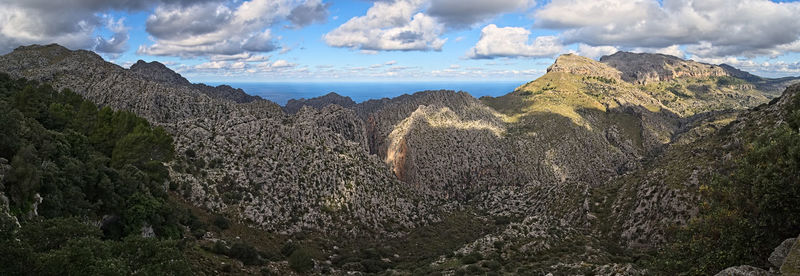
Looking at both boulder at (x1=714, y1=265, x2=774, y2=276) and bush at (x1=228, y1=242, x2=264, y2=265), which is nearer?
boulder at (x1=714, y1=265, x2=774, y2=276)

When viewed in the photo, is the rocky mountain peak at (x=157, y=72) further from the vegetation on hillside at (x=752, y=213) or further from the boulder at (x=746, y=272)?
the boulder at (x=746, y=272)

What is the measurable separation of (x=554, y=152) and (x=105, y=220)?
144 meters

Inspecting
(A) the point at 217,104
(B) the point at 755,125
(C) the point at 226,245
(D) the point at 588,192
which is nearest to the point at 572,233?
(D) the point at 588,192

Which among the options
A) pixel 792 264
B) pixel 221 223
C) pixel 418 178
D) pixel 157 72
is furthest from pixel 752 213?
pixel 157 72

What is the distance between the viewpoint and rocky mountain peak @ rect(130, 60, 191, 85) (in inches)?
6837

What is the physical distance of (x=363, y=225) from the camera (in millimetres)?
75562

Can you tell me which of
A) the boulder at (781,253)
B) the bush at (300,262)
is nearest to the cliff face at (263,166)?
the bush at (300,262)

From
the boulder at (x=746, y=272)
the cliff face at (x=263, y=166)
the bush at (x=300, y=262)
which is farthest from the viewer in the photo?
the cliff face at (x=263, y=166)

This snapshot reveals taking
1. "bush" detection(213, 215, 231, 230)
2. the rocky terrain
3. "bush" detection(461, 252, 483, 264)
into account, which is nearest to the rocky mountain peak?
the rocky terrain

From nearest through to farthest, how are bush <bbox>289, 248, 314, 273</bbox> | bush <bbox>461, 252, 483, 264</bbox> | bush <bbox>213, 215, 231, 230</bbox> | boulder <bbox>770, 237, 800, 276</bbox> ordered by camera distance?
1. boulder <bbox>770, 237, 800, 276</bbox>
2. bush <bbox>289, 248, 314, 273</bbox>
3. bush <bbox>461, 252, 483, 264</bbox>
4. bush <bbox>213, 215, 231, 230</bbox>

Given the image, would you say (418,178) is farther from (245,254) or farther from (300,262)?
(245,254)

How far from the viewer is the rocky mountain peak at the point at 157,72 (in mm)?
173663

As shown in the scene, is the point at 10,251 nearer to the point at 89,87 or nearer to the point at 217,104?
the point at 217,104

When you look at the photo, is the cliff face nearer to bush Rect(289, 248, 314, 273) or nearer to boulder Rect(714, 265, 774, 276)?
bush Rect(289, 248, 314, 273)
